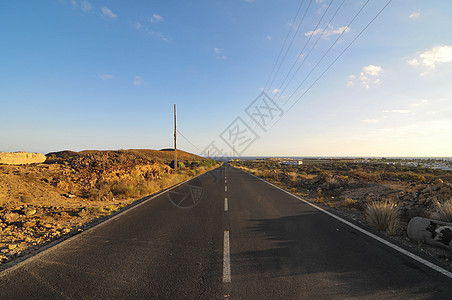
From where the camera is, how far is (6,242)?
516cm

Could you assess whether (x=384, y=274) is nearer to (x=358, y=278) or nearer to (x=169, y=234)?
(x=358, y=278)

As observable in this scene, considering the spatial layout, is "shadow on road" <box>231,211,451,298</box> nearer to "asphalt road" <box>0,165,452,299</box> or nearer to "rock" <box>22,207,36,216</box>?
"asphalt road" <box>0,165,452,299</box>

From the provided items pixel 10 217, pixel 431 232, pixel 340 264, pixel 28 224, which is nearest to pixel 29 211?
pixel 10 217

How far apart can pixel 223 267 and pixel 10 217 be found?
782 cm

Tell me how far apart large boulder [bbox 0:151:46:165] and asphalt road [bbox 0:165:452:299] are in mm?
14851

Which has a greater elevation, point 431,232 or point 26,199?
point 431,232

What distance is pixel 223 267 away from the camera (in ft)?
12.4

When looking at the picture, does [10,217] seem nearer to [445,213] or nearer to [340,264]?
[340,264]

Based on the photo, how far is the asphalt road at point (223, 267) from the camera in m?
3.10

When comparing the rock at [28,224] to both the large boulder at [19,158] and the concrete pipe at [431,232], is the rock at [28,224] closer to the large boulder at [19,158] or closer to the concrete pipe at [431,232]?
the concrete pipe at [431,232]

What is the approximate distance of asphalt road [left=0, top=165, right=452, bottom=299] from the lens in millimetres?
3104

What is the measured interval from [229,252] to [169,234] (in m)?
2.04

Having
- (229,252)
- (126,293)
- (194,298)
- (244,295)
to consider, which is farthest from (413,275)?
(126,293)

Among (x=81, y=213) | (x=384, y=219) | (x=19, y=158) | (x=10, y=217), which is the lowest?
(x=81, y=213)
